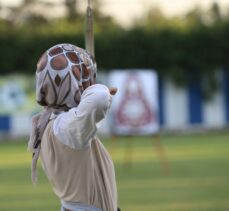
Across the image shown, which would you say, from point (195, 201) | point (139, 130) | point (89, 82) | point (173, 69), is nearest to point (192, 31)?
point (173, 69)

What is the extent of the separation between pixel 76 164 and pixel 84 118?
285mm

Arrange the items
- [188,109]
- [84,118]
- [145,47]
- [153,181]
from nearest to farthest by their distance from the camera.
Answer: [84,118]
[153,181]
[188,109]
[145,47]

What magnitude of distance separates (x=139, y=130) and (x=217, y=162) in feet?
6.61

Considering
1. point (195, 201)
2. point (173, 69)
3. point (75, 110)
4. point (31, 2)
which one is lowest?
point (195, 201)

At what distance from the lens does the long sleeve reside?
303 cm

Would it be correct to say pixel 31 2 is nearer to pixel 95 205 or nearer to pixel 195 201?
pixel 195 201

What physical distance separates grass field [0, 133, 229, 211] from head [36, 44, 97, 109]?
228 inches

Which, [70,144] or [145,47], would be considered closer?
[70,144]

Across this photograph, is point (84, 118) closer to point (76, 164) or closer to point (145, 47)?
point (76, 164)

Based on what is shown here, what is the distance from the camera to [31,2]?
54.7 metres

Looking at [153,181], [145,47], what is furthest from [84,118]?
[145,47]

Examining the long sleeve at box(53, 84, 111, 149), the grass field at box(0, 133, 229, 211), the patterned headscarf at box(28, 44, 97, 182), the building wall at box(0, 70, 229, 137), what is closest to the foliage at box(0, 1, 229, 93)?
the building wall at box(0, 70, 229, 137)

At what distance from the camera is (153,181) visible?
12148 mm

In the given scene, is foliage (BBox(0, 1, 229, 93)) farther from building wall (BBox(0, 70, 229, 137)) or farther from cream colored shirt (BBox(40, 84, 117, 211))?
cream colored shirt (BBox(40, 84, 117, 211))
